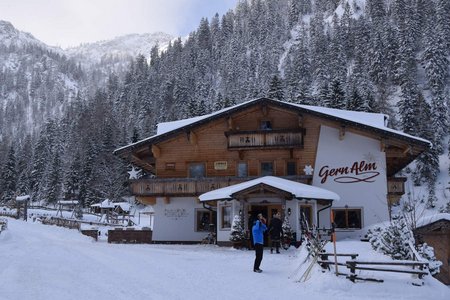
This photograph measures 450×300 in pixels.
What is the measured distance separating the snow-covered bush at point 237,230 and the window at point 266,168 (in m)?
6.43

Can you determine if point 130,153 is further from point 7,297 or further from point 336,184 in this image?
point 7,297

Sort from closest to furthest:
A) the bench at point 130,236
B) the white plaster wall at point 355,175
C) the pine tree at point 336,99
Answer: the white plaster wall at point 355,175 < the bench at point 130,236 < the pine tree at point 336,99

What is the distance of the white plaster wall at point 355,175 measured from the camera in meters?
25.8

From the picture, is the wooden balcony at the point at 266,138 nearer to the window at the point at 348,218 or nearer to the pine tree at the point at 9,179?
the window at the point at 348,218

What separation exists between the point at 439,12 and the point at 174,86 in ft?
186

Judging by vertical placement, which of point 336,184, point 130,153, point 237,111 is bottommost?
point 336,184

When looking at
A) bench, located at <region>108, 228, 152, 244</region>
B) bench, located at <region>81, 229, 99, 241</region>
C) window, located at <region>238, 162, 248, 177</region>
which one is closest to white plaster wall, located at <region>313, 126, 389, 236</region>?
window, located at <region>238, 162, 248, 177</region>

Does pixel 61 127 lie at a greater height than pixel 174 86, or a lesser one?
lesser

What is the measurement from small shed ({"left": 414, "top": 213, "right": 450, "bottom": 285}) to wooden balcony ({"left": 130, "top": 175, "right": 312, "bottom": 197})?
9.67m

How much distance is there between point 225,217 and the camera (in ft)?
78.4

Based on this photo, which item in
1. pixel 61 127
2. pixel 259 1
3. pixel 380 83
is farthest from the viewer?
pixel 259 1

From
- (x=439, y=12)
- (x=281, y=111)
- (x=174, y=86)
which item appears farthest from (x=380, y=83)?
(x=281, y=111)

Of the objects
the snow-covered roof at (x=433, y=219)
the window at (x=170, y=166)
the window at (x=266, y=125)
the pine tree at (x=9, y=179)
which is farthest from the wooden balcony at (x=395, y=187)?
the pine tree at (x=9, y=179)

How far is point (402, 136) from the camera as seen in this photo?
82.7 ft
